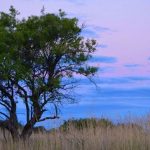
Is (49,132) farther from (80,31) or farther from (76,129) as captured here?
(80,31)

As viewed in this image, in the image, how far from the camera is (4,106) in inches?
734

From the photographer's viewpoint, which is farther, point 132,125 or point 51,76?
point 51,76

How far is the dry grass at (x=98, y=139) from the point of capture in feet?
49.8

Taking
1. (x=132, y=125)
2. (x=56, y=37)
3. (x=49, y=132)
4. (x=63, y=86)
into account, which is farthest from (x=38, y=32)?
(x=132, y=125)

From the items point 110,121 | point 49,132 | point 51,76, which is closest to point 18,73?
point 51,76

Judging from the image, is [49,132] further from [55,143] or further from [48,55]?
[48,55]

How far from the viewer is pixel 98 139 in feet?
51.5

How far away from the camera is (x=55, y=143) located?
1589cm

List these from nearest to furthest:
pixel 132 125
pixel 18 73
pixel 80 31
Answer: pixel 132 125 < pixel 18 73 < pixel 80 31

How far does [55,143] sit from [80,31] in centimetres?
460

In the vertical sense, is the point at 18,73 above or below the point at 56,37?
below

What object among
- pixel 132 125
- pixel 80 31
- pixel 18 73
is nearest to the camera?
pixel 132 125

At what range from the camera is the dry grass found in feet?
49.8

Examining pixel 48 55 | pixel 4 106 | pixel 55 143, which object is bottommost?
pixel 55 143
